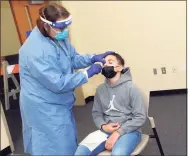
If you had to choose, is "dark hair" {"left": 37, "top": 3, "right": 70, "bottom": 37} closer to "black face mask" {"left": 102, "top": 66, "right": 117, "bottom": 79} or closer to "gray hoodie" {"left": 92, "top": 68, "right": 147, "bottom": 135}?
"black face mask" {"left": 102, "top": 66, "right": 117, "bottom": 79}

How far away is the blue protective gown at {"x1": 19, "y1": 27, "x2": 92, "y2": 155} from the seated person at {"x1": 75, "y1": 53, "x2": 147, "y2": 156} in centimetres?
17

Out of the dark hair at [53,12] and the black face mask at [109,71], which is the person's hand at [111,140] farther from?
the dark hair at [53,12]

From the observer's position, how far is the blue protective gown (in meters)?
1.72

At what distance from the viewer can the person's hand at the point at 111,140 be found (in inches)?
73.0

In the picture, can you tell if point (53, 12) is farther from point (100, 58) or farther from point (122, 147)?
point (122, 147)

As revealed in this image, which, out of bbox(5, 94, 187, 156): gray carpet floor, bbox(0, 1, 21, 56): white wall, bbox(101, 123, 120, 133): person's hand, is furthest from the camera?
bbox(0, 1, 21, 56): white wall

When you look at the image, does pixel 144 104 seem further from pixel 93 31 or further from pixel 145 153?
pixel 93 31

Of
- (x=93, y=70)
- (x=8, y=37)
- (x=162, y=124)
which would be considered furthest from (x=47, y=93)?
(x=8, y=37)

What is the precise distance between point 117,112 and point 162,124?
1189 millimetres

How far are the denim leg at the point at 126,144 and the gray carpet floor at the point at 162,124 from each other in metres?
0.69

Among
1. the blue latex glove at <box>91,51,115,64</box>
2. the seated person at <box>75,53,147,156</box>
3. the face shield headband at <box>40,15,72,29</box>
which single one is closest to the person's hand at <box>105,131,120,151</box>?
the seated person at <box>75,53,147,156</box>

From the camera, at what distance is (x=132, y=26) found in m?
3.66

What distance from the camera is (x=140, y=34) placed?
12.0ft

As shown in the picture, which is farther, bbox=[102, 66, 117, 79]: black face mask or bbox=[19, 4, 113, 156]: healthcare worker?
bbox=[102, 66, 117, 79]: black face mask
